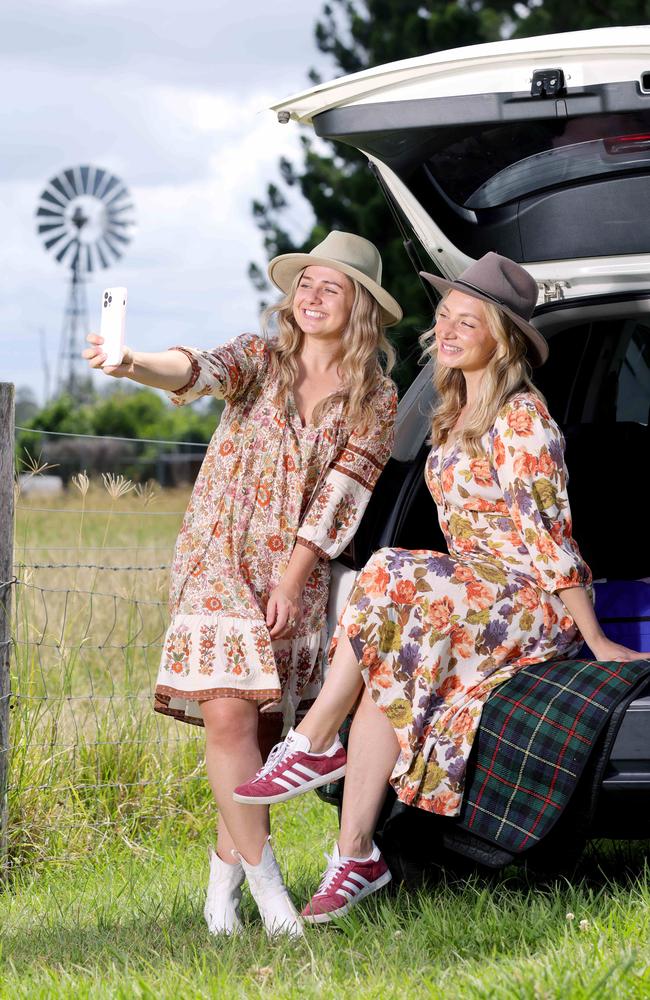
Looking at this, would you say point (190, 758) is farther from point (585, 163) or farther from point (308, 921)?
point (585, 163)

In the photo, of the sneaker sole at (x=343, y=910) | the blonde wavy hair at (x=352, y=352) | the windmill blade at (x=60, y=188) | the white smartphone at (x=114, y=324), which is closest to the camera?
the sneaker sole at (x=343, y=910)

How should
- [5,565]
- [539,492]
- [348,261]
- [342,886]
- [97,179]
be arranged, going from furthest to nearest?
[97,179], [5,565], [348,261], [539,492], [342,886]

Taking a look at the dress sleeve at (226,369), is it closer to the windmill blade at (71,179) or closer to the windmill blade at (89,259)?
the windmill blade at (71,179)

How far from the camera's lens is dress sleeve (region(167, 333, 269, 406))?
331 centimetres

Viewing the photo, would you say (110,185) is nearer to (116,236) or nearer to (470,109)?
(116,236)

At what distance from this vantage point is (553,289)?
355cm

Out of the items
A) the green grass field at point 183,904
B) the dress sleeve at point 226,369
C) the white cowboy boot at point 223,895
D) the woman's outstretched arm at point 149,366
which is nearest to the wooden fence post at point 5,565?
the green grass field at point 183,904

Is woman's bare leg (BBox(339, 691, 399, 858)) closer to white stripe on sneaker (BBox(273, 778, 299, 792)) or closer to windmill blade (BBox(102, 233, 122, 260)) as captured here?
white stripe on sneaker (BBox(273, 778, 299, 792))

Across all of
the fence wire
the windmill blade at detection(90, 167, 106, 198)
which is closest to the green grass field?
the fence wire

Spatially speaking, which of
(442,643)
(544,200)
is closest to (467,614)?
(442,643)

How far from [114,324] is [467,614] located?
107cm

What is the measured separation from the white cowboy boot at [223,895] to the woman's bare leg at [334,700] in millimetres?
458

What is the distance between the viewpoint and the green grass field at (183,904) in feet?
8.27

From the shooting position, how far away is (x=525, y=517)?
308 cm
